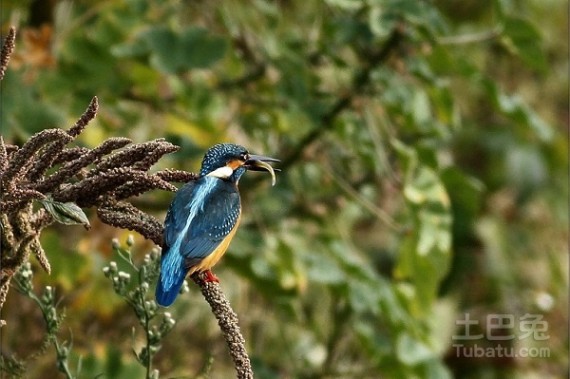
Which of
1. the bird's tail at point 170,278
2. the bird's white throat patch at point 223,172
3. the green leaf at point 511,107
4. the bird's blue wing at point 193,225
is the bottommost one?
the bird's tail at point 170,278

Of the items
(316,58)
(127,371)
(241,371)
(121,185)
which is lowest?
(241,371)

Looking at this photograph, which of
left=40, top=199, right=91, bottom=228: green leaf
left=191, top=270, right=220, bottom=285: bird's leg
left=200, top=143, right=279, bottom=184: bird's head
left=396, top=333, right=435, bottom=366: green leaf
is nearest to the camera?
left=40, top=199, right=91, bottom=228: green leaf

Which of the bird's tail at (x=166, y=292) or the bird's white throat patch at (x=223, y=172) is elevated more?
the bird's white throat patch at (x=223, y=172)

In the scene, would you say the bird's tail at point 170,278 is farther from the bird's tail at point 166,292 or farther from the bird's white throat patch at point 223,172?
the bird's white throat patch at point 223,172

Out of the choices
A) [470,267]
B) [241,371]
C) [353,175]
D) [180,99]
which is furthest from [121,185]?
[470,267]

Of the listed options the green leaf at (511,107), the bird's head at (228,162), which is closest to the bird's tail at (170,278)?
the bird's head at (228,162)

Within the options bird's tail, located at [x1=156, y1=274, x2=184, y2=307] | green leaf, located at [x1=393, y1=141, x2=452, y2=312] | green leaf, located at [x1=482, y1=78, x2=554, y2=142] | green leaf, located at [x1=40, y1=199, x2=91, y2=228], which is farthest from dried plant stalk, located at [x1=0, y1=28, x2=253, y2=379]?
green leaf, located at [x1=482, y1=78, x2=554, y2=142]

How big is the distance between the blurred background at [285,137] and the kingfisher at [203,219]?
1085 mm

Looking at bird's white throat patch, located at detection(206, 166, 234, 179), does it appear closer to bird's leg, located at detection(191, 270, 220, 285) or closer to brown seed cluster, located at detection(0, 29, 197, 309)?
bird's leg, located at detection(191, 270, 220, 285)

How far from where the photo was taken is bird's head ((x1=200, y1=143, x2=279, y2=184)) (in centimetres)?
201

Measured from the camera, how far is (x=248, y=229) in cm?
385

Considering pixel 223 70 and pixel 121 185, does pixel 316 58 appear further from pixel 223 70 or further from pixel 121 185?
pixel 121 185

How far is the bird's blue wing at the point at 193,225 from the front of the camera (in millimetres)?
1824

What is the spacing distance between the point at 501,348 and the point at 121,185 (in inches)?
167
